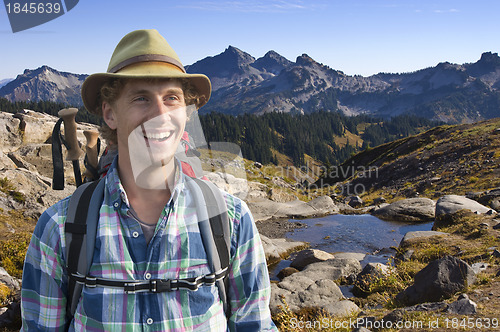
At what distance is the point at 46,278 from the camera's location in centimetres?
231

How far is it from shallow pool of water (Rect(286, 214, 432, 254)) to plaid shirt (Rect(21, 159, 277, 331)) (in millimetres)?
17405

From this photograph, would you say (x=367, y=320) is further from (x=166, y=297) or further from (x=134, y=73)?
(x=134, y=73)

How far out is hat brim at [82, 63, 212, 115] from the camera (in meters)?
2.26

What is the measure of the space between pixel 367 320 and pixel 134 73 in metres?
6.75

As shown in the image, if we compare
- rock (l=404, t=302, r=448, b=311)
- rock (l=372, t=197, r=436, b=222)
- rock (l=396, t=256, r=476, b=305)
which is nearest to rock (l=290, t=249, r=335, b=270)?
rock (l=396, t=256, r=476, b=305)

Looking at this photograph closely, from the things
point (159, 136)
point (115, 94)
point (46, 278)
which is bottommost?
point (46, 278)

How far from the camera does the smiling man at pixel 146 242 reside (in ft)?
7.41

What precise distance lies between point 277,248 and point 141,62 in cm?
1666

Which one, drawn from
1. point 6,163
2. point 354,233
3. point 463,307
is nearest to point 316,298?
point 463,307

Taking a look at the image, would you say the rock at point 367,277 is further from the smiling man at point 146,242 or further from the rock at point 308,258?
the smiling man at point 146,242

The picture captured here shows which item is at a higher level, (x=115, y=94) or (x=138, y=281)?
(x=115, y=94)

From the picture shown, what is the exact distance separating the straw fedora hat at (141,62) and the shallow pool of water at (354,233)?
17927 mm

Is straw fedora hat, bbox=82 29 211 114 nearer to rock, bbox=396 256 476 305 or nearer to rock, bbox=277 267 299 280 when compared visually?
rock, bbox=396 256 476 305

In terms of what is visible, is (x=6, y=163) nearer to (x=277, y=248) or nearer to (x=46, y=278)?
(x=277, y=248)
